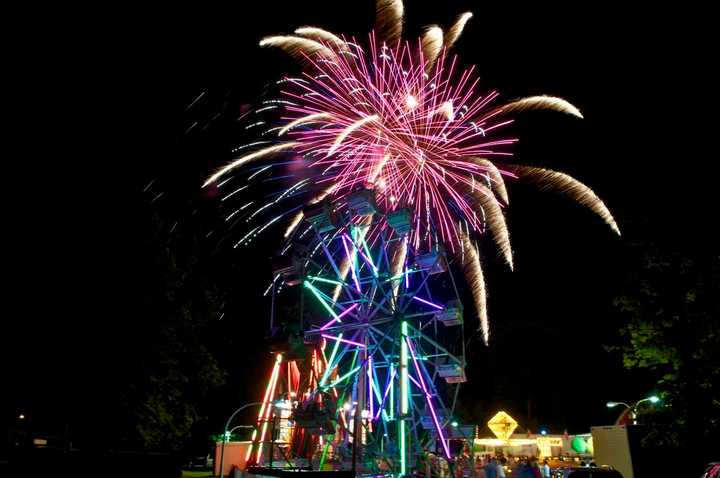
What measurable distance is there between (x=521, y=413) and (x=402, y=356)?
50.9 m

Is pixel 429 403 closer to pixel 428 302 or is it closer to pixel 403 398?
pixel 403 398

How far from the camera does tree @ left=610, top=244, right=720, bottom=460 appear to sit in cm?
2347

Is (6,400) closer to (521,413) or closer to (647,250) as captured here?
(647,250)

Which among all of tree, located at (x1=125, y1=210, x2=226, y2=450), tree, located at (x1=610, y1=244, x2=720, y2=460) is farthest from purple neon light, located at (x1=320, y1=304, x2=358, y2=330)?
tree, located at (x1=610, y1=244, x2=720, y2=460)

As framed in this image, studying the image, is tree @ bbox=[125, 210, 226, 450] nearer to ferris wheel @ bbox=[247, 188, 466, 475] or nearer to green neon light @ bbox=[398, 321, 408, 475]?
ferris wheel @ bbox=[247, 188, 466, 475]

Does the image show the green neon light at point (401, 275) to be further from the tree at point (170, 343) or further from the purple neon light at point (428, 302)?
the tree at point (170, 343)

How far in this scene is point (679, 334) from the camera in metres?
25.2

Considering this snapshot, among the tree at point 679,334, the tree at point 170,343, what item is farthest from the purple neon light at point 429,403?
the tree at point 170,343

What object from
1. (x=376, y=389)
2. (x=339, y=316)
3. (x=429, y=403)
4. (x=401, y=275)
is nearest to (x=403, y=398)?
(x=429, y=403)

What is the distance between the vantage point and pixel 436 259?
22.6 meters

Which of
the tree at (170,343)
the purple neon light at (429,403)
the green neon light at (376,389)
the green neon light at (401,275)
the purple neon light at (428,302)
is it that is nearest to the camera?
the purple neon light at (429,403)

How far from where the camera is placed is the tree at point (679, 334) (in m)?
23.5

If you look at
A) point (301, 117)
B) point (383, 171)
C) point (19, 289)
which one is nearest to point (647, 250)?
point (383, 171)

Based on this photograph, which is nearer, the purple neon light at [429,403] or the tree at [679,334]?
the purple neon light at [429,403]
